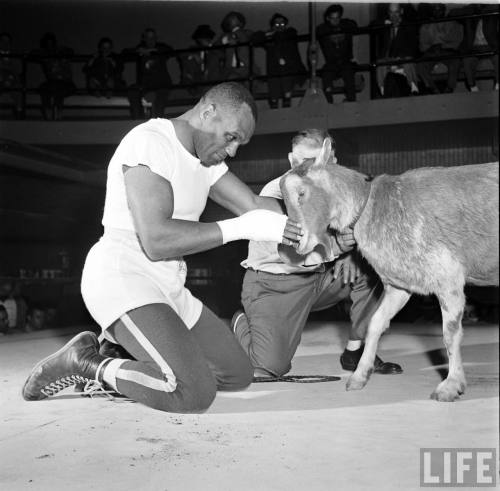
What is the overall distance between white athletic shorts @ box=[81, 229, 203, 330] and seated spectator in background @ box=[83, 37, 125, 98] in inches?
317

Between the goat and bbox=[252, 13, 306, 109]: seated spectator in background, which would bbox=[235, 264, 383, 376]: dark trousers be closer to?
the goat

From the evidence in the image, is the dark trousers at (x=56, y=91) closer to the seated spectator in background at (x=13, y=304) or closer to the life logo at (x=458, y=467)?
the seated spectator in background at (x=13, y=304)

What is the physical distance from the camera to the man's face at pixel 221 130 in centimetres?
308

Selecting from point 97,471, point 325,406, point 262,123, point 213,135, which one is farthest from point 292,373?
point 262,123

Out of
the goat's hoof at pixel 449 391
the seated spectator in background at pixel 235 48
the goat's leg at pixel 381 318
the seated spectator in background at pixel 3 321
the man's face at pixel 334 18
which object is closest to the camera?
the goat's hoof at pixel 449 391

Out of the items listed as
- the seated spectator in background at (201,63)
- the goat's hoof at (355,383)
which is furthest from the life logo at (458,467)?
the seated spectator in background at (201,63)

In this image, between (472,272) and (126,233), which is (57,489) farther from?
(472,272)

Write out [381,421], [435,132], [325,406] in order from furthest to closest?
1. [435,132]
2. [325,406]
3. [381,421]

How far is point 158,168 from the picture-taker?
301cm

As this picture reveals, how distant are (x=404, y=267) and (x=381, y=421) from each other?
877 mm

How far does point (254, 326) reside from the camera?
428 centimetres

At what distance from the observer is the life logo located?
211 centimetres

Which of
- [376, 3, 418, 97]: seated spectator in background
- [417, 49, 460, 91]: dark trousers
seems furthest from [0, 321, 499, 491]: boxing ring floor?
[376, 3, 418, 97]: seated spectator in background

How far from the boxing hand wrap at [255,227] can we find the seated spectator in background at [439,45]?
243 inches
